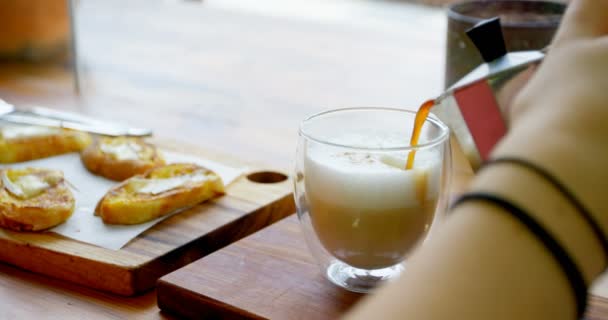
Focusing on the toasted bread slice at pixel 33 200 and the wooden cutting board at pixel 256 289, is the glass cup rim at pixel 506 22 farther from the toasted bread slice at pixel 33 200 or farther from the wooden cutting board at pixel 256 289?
the toasted bread slice at pixel 33 200

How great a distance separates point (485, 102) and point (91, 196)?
23.1 inches

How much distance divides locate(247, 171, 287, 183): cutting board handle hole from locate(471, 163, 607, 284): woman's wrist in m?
0.69

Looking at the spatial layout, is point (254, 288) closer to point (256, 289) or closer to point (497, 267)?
point (256, 289)

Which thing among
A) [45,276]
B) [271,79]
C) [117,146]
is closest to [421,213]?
[45,276]

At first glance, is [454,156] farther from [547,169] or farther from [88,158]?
[547,169]

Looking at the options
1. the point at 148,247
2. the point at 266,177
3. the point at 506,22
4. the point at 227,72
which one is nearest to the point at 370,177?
the point at 148,247

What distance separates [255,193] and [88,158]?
0.24 m

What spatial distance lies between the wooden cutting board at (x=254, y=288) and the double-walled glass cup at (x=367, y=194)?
3 cm

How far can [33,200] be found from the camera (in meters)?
0.89

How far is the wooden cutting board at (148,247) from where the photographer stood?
0.80 meters

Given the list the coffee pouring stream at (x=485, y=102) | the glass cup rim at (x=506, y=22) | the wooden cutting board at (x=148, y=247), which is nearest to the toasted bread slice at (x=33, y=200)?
the wooden cutting board at (x=148, y=247)

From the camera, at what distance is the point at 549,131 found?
15.8 inches

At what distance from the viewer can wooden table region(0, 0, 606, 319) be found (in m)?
1.37

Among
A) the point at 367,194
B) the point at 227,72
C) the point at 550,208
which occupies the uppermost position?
the point at 550,208
